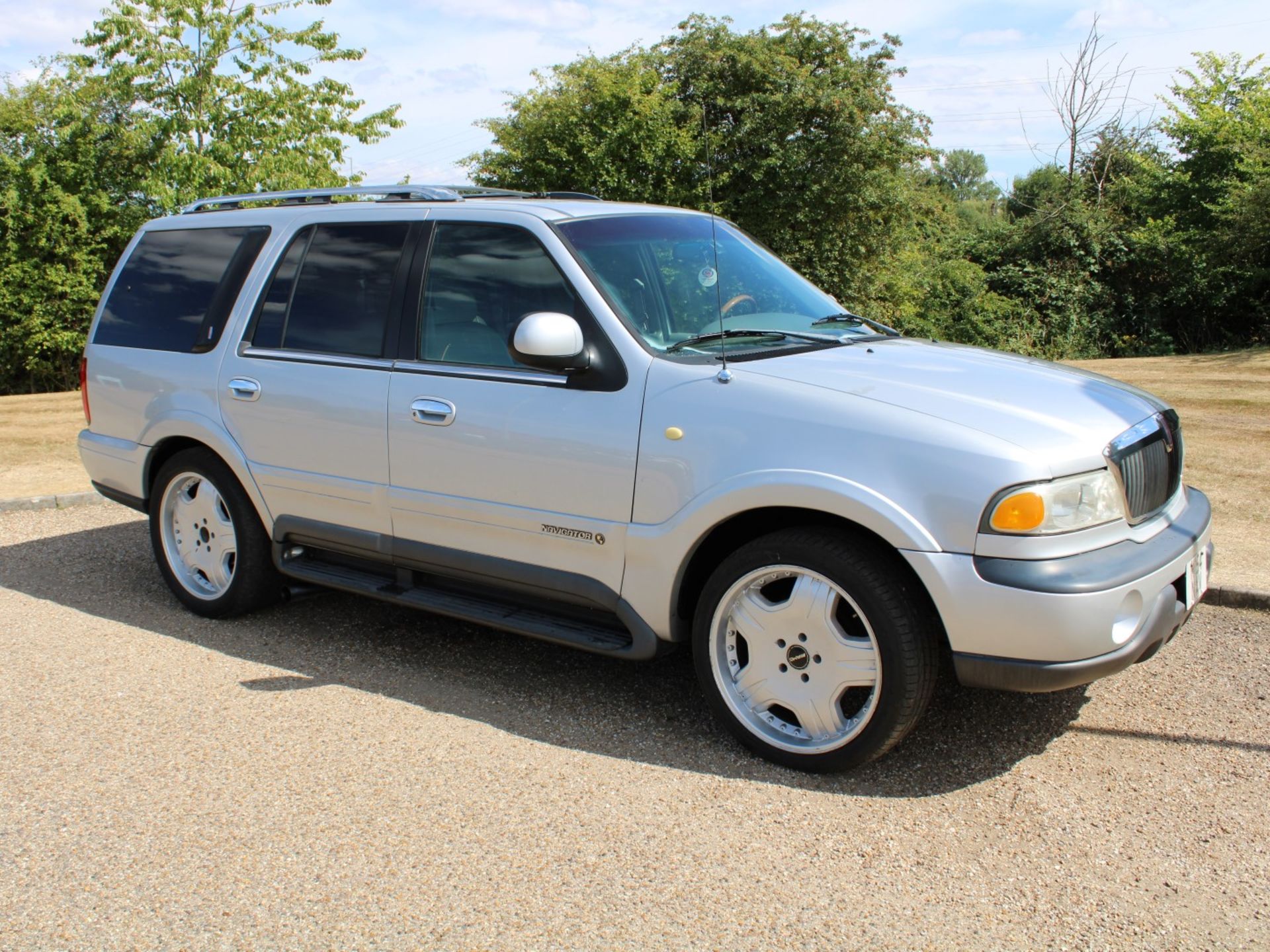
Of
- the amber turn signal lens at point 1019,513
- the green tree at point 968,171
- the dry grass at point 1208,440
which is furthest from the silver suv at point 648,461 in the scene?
the green tree at point 968,171

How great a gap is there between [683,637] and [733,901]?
1271mm

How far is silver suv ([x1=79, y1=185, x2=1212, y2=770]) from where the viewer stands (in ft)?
11.6

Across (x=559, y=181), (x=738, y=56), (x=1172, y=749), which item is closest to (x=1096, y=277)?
(x=738, y=56)

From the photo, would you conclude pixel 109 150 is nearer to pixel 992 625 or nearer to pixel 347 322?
pixel 347 322

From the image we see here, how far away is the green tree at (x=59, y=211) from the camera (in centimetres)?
2105

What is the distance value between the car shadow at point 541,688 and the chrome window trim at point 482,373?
4.48 feet

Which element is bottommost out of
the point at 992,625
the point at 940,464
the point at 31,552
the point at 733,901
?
the point at 31,552

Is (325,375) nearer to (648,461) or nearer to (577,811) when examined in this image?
(648,461)

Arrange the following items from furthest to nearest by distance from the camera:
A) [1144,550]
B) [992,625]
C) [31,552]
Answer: [31,552] → [1144,550] → [992,625]

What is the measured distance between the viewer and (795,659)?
3.90 metres

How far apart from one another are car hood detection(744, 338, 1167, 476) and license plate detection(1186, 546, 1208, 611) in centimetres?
55

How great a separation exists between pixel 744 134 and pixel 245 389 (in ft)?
71.0

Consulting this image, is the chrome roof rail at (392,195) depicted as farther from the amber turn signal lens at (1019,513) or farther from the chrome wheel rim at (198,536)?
the amber turn signal lens at (1019,513)

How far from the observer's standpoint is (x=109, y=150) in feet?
72.1
